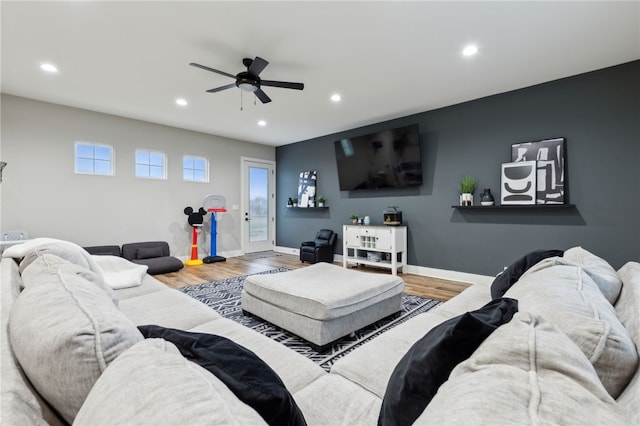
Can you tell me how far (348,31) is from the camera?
2.58 metres

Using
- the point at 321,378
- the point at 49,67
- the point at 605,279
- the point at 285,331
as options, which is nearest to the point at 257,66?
the point at 49,67

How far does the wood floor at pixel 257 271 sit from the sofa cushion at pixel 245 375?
328cm

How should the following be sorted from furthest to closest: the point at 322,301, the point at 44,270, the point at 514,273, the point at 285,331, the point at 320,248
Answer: the point at 320,248, the point at 285,331, the point at 322,301, the point at 514,273, the point at 44,270

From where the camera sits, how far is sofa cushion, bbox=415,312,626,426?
0.42 m

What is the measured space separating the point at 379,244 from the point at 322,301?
289 cm

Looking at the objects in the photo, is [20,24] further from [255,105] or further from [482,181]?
[482,181]

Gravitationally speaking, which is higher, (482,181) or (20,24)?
(20,24)

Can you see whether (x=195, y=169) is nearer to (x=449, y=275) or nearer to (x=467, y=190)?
(x=467, y=190)

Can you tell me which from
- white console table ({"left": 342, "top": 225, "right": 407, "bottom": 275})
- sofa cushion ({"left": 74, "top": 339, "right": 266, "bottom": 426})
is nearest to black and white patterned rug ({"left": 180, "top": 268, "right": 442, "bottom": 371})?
white console table ({"left": 342, "top": 225, "right": 407, "bottom": 275})

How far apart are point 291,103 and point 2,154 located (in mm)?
4118

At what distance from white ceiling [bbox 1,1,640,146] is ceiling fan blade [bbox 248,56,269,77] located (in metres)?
0.17

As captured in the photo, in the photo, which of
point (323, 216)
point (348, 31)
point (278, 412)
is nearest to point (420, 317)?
point (278, 412)

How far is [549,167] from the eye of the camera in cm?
359

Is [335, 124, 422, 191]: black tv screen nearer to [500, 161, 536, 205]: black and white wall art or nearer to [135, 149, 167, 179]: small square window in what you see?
[500, 161, 536, 205]: black and white wall art
